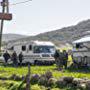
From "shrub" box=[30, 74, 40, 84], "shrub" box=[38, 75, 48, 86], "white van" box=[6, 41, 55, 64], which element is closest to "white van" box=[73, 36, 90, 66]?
"white van" box=[6, 41, 55, 64]

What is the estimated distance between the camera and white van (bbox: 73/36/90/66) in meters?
36.0

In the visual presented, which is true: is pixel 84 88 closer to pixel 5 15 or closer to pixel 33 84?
pixel 33 84

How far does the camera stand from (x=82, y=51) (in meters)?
37.1

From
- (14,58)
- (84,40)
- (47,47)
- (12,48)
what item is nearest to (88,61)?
(84,40)

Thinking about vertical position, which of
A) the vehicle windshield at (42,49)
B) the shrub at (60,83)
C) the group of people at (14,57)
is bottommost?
the shrub at (60,83)

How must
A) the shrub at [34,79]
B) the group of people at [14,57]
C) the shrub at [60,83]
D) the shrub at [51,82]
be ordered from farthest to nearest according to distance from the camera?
1. the group of people at [14,57]
2. the shrub at [34,79]
3. the shrub at [51,82]
4. the shrub at [60,83]

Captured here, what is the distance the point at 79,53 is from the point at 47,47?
22.8 feet

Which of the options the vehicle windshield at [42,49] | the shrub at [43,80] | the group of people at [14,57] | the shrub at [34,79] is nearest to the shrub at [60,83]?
the shrub at [43,80]

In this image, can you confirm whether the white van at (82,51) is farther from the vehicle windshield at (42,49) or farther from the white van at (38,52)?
the vehicle windshield at (42,49)

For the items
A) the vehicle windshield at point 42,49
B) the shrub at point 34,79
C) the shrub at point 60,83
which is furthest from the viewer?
the vehicle windshield at point 42,49

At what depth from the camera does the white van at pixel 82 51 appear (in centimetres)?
3599

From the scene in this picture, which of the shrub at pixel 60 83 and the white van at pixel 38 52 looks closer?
the shrub at pixel 60 83

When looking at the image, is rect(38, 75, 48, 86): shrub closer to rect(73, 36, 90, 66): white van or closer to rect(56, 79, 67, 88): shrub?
rect(56, 79, 67, 88): shrub

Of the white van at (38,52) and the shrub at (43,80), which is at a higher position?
the white van at (38,52)
